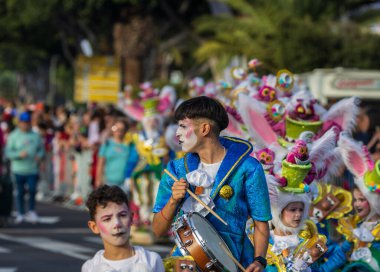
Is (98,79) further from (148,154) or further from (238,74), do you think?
(238,74)

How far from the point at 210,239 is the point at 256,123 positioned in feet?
12.9

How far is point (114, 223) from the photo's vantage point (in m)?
6.80

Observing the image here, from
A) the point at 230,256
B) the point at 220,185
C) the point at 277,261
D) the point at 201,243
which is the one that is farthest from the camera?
the point at 277,261

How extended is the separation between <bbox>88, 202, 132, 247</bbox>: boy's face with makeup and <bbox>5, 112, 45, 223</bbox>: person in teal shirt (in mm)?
12050

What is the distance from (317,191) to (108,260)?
384 centimetres

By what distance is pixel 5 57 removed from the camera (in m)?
59.7

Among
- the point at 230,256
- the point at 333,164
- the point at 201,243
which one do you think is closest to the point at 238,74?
the point at 333,164

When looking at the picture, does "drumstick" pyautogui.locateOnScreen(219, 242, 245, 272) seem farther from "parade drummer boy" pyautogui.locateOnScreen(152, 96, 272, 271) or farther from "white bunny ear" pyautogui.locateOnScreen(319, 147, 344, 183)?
"white bunny ear" pyautogui.locateOnScreen(319, 147, 344, 183)

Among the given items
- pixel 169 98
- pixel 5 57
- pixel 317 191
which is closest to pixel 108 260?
pixel 317 191

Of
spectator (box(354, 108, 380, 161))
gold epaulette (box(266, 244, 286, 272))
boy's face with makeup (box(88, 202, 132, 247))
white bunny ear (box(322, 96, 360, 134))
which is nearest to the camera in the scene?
boy's face with makeup (box(88, 202, 132, 247))

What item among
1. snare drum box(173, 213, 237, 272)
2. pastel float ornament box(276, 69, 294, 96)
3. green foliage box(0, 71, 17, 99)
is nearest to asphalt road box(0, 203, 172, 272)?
pastel float ornament box(276, 69, 294, 96)

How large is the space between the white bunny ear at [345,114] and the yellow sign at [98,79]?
26558mm

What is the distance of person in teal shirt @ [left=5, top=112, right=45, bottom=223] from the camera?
1889cm

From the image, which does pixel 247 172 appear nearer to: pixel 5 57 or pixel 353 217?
pixel 353 217
